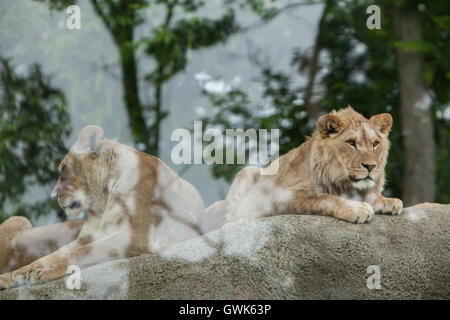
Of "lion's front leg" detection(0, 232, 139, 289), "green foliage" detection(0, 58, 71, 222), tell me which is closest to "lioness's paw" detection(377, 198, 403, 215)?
"lion's front leg" detection(0, 232, 139, 289)

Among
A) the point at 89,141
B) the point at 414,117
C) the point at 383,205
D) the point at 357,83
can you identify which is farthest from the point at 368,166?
the point at 414,117

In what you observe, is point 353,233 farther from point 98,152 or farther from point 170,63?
point 170,63

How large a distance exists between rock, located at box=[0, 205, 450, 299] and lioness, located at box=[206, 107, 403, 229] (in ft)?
0.33

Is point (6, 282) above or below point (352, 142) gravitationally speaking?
below

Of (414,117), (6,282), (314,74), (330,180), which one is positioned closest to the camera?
(6,282)

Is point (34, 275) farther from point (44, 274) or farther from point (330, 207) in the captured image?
point (330, 207)

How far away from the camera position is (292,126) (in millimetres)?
3939

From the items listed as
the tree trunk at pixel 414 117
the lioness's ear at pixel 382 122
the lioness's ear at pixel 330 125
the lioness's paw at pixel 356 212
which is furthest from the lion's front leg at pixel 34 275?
the tree trunk at pixel 414 117

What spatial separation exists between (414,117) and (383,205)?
213 cm

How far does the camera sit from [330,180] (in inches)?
121

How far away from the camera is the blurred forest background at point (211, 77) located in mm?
3670

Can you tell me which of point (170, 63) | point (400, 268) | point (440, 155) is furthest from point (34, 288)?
point (440, 155)
